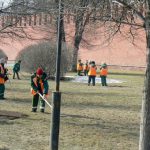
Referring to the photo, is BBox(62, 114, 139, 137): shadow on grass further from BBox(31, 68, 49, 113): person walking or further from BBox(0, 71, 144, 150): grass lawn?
BBox(31, 68, 49, 113): person walking

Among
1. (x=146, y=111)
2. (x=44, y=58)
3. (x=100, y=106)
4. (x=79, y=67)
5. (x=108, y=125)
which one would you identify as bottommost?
(x=108, y=125)

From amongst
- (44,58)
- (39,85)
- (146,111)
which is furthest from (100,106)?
(44,58)

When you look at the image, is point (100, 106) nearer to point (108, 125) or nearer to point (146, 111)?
point (108, 125)

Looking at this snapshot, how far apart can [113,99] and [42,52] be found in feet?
51.6

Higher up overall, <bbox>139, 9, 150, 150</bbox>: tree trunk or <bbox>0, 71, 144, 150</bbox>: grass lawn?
<bbox>139, 9, 150, 150</bbox>: tree trunk

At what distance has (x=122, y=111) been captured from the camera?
16.7m

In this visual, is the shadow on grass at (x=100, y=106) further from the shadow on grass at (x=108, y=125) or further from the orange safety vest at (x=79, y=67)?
the orange safety vest at (x=79, y=67)

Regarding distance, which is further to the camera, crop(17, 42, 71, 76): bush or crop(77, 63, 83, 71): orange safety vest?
crop(77, 63, 83, 71): orange safety vest

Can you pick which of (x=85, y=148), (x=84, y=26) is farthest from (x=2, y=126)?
(x=84, y=26)

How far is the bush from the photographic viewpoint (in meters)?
35.1

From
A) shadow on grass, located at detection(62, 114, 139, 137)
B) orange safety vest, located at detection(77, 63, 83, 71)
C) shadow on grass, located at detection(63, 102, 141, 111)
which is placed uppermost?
orange safety vest, located at detection(77, 63, 83, 71)

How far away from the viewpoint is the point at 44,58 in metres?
35.6

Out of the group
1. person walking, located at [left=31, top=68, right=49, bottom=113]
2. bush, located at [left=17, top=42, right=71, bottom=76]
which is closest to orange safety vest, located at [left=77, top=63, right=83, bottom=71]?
bush, located at [left=17, top=42, right=71, bottom=76]

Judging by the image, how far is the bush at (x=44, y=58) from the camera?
35.1m
